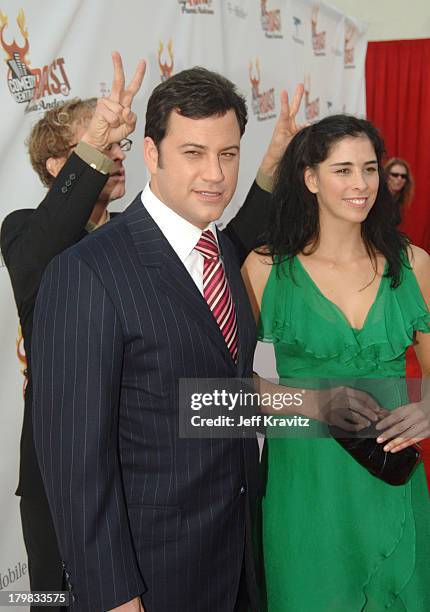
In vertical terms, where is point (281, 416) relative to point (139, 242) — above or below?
below

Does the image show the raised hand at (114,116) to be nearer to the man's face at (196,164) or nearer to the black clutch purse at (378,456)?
the man's face at (196,164)

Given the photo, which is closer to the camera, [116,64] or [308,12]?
[116,64]

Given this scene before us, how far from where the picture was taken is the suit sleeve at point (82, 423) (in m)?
1.31

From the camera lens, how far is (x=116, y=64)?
1.74 metres

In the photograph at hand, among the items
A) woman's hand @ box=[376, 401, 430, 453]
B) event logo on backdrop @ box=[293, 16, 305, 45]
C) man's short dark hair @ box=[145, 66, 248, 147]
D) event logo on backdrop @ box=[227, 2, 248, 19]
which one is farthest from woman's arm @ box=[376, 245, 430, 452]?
event logo on backdrop @ box=[293, 16, 305, 45]

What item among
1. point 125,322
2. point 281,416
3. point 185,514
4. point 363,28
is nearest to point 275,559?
point 281,416

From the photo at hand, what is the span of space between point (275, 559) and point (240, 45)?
3.10m

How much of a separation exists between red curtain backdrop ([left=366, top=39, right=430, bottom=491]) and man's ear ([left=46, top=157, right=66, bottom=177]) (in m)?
5.96

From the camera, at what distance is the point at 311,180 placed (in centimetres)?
218

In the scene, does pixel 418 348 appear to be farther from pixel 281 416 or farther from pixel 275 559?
pixel 275 559

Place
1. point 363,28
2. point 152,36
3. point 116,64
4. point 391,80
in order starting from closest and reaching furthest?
point 116,64, point 152,36, point 363,28, point 391,80

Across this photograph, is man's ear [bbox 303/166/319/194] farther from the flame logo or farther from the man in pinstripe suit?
the flame logo

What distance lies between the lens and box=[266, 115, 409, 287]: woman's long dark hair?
2.13 m

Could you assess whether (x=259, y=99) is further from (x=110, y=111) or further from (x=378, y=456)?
(x=378, y=456)
